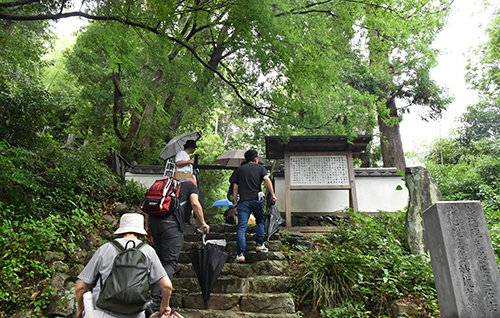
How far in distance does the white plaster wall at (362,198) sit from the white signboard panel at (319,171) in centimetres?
100

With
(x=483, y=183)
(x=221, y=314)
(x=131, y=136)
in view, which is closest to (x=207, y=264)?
(x=221, y=314)

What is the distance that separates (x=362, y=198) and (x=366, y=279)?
250 inches

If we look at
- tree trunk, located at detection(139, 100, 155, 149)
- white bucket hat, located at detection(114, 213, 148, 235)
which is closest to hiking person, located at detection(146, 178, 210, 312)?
white bucket hat, located at detection(114, 213, 148, 235)

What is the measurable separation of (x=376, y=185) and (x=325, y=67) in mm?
6159

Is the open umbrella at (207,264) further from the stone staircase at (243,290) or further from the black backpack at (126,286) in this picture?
the black backpack at (126,286)

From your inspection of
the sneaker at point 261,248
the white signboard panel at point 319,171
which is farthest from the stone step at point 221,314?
the white signboard panel at point 319,171

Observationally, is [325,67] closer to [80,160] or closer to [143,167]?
[80,160]

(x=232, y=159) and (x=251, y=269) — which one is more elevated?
(x=232, y=159)

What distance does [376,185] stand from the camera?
1075 centimetres

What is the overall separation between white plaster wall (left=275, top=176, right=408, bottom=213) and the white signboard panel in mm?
1003

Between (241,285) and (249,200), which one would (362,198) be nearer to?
(249,200)

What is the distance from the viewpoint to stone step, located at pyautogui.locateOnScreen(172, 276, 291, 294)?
16.0ft

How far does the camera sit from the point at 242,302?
4.46 m

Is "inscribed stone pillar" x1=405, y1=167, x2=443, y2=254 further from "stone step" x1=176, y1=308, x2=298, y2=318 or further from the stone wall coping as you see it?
the stone wall coping
